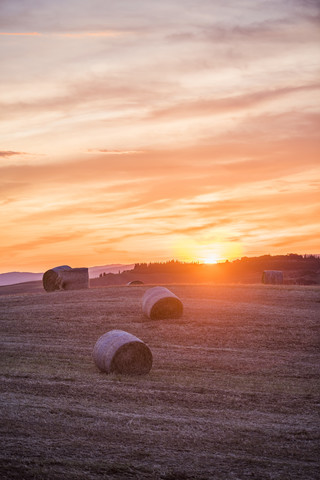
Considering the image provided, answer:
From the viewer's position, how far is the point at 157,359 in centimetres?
1864

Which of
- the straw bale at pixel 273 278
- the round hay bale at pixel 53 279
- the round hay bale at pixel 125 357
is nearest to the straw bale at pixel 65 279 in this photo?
the round hay bale at pixel 53 279

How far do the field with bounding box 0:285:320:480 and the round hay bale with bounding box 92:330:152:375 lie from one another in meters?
0.36

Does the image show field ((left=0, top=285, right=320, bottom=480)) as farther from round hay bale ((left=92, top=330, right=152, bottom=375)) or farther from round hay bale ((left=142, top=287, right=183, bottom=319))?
round hay bale ((left=142, top=287, right=183, bottom=319))

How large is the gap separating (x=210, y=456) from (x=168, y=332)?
1473cm

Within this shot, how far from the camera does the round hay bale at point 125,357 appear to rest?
16375 mm

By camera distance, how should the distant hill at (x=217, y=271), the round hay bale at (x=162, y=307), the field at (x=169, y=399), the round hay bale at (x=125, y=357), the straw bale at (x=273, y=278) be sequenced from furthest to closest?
the distant hill at (x=217, y=271) → the straw bale at (x=273, y=278) → the round hay bale at (x=162, y=307) → the round hay bale at (x=125, y=357) → the field at (x=169, y=399)

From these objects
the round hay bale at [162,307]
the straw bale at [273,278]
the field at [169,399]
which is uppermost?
the straw bale at [273,278]

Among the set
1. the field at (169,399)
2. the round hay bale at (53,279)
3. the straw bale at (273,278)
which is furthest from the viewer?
the straw bale at (273,278)

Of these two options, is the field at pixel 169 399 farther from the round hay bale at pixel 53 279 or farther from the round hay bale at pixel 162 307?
the round hay bale at pixel 53 279

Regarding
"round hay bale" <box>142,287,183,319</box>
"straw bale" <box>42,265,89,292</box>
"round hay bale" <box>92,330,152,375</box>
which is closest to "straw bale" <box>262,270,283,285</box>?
"straw bale" <box>42,265,89,292</box>

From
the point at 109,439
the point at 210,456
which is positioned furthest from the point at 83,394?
the point at 210,456

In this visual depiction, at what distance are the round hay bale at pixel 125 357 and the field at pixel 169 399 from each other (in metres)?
0.36

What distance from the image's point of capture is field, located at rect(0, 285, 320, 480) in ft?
27.2

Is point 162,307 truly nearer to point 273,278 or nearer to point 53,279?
point 53,279
